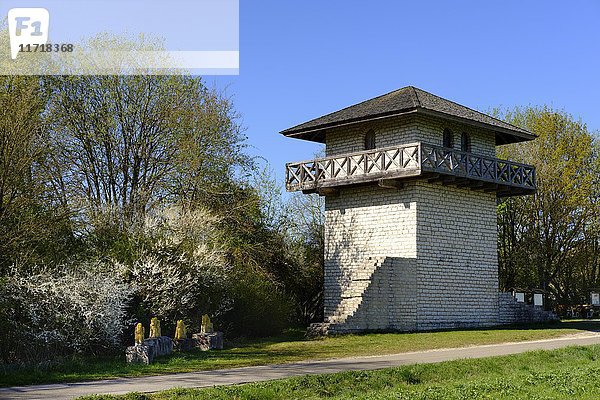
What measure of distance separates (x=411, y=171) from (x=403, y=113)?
2120 mm

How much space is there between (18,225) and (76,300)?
2.83 m

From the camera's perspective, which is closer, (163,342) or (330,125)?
(163,342)

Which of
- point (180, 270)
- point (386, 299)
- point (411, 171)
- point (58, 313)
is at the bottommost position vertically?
point (58, 313)

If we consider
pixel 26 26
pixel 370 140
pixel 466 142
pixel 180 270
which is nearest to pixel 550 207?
pixel 466 142

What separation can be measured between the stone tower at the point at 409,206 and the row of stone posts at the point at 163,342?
264 inches

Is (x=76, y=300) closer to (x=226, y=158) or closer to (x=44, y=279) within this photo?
(x=44, y=279)

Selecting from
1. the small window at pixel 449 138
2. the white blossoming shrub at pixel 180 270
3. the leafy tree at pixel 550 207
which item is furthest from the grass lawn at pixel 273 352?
the leafy tree at pixel 550 207

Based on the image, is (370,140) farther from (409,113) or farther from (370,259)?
(370,259)

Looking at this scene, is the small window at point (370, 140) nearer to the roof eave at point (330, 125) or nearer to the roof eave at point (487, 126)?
the roof eave at point (330, 125)

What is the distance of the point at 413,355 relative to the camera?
1889cm

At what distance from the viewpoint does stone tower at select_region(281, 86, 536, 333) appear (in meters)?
27.5

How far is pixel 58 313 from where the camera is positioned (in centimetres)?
1822

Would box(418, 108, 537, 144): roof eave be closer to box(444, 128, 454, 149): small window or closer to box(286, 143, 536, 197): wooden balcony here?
box(444, 128, 454, 149): small window

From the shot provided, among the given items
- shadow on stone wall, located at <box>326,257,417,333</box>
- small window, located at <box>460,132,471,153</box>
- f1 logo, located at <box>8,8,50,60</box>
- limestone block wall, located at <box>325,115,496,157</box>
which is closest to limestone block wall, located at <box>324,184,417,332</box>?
shadow on stone wall, located at <box>326,257,417,333</box>
